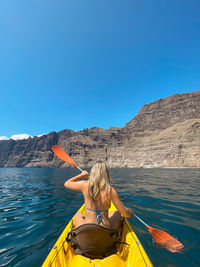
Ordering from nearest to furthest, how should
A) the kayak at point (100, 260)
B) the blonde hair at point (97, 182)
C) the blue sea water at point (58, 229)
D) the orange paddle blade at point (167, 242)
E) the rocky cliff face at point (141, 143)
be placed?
the kayak at point (100, 260)
the blonde hair at point (97, 182)
the blue sea water at point (58, 229)
the orange paddle blade at point (167, 242)
the rocky cliff face at point (141, 143)

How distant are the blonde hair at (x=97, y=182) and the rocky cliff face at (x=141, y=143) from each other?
201ft

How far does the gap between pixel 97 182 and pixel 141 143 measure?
79.2m

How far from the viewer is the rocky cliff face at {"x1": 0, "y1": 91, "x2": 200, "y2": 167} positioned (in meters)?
58.8

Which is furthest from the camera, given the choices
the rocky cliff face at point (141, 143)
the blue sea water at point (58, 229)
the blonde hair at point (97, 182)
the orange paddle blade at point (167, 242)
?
the rocky cliff face at point (141, 143)

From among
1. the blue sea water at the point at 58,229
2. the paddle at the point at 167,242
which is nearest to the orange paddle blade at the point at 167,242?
the paddle at the point at 167,242

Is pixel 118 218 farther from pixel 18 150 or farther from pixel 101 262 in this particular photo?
pixel 18 150

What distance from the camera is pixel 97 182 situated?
86.8 inches

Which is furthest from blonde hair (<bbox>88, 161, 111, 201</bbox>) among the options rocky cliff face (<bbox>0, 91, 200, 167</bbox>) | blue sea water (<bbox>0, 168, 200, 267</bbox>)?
rocky cliff face (<bbox>0, 91, 200, 167</bbox>)

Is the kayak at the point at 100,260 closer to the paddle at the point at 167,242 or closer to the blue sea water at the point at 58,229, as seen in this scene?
the blue sea water at the point at 58,229

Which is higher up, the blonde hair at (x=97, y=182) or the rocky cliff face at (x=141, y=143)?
the rocky cliff face at (x=141, y=143)

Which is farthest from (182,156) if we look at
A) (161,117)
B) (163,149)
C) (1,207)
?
(161,117)

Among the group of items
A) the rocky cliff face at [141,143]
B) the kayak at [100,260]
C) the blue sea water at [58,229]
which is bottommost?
the blue sea water at [58,229]

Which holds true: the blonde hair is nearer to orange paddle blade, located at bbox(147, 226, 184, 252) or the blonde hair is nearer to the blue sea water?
the blue sea water

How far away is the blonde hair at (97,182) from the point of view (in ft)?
7.04
